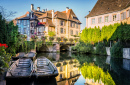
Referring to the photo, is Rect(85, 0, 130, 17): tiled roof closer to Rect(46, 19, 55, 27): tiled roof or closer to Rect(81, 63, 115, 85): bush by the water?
Rect(46, 19, 55, 27): tiled roof

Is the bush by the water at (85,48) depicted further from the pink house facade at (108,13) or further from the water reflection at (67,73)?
the water reflection at (67,73)

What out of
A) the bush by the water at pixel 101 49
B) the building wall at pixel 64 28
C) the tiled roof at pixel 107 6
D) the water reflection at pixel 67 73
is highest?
the tiled roof at pixel 107 6

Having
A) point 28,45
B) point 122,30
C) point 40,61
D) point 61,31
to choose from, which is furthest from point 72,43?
point 40,61

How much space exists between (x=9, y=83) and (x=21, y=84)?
709 millimetres

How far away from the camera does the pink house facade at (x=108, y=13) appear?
91.9 ft

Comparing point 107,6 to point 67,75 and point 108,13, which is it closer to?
point 108,13

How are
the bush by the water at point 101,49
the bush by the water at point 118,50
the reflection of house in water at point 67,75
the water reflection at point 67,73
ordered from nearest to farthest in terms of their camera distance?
the water reflection at point 67,73 → the reflection of house in water at point 67,75 → the bush by the water at point 118,50 → the bush by the water at point 101,49

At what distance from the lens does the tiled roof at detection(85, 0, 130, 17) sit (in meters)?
29.1

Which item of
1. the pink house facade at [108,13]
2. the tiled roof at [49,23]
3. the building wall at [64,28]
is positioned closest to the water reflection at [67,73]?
the pink house facade at [108,13]

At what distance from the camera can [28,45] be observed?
2972 centimetres

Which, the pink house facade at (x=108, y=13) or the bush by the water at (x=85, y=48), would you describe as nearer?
the pink house facade at (x=108, y=13)

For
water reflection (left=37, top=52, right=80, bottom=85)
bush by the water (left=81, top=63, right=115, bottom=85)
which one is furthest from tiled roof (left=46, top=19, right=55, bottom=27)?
bush by the water (left=81, top=63, right=115, bottom=85)

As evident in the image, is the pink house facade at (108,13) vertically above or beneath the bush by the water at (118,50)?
above

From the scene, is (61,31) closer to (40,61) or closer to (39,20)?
(39,20)
